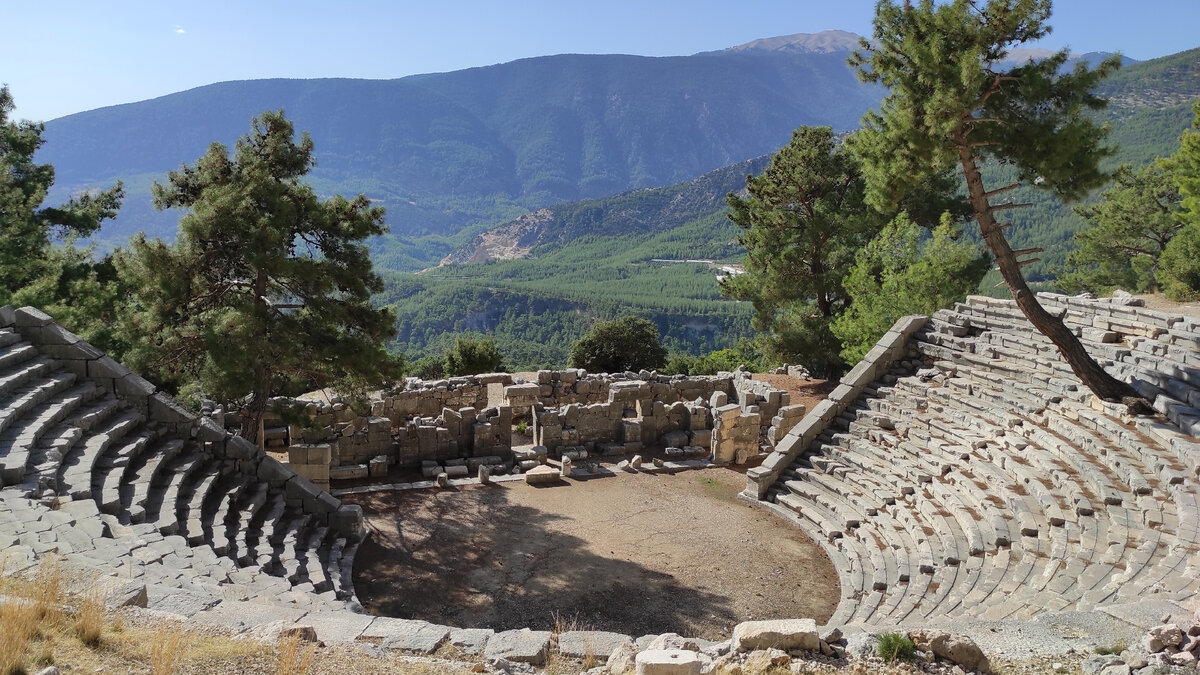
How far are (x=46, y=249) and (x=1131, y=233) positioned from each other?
41865 mm

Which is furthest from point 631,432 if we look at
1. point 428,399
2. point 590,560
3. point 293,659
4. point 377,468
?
point 293,659

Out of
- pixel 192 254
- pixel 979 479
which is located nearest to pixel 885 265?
pixel 979 479

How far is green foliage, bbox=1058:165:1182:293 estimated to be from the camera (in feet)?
111

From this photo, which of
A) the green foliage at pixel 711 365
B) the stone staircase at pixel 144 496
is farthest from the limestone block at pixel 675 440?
the green foliage at pixel 711 365

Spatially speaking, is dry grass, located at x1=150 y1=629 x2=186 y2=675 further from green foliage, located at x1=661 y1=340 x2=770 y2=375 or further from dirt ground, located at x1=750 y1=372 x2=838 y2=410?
green foliage, located at x1=661 y1=340 x2=770 y2=375

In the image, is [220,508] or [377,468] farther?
[377,468]

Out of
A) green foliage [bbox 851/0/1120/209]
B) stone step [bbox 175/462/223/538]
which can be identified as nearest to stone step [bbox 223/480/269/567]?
stone step [bbox 175/462/223/538]

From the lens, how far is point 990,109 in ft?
47.7

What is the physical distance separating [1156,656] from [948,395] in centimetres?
1066

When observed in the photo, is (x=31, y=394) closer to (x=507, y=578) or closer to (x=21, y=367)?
(x=21, y=367)

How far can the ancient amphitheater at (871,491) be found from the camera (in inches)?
340

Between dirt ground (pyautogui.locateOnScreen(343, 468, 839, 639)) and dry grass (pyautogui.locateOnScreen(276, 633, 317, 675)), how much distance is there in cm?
619

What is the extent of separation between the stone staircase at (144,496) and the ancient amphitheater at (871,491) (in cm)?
4

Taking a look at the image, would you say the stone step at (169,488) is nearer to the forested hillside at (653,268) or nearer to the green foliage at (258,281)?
the green foliage at (258,281)
